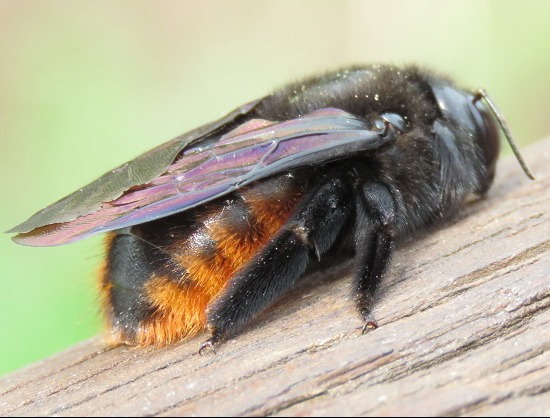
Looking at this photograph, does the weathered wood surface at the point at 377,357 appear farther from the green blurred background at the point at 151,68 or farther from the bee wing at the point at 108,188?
the green blurred background at the point at 151,68

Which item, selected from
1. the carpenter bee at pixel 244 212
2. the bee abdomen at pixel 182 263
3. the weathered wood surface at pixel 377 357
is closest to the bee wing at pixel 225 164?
the carpenter bee at pixel 244 212

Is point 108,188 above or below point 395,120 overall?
above

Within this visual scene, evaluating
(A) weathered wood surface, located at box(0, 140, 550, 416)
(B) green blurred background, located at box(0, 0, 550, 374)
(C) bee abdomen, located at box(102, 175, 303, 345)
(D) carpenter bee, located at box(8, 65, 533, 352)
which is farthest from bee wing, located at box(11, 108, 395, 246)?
(B) green blurred background, located at box(0, 0, 550, 374)

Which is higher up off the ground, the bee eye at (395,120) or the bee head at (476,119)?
the bee eye at (395,120)

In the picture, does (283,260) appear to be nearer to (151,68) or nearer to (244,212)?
(244,212)

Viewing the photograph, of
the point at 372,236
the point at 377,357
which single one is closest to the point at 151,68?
the point at 372,236

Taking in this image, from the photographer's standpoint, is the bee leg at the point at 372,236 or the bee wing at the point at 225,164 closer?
the bee wing at the point at 225,164
